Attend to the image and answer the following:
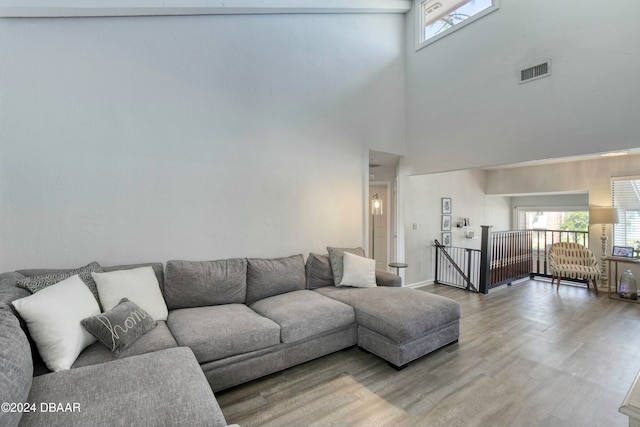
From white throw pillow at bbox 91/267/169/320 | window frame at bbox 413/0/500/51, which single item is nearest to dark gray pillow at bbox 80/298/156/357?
white throw pillow at bbox 91/267/169/320

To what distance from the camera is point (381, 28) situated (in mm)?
4750

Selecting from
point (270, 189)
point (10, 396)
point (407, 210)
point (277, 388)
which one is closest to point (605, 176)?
point (407, 210)

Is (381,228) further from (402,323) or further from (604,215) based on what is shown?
(604,215)

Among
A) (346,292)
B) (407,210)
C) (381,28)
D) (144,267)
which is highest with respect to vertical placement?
(381,28)

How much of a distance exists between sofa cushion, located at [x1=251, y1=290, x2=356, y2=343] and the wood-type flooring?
34 cm

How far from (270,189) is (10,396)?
2.75 metres

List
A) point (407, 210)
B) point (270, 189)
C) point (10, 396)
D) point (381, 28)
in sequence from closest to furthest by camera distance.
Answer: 1. point (10, 396)
2. point (270, 189)
3. point (381, 28)
4. point (407, 210)

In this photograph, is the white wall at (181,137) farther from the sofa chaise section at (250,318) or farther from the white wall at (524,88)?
the white wall at (524,88)

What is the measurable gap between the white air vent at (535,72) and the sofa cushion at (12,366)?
517 cm

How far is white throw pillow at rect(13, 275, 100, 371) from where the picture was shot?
172 cm

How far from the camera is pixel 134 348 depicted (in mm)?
1975

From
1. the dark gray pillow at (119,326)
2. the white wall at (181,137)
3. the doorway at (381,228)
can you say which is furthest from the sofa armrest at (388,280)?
the dark gray pillow at (119,326)

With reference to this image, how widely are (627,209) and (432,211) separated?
10.5 feet

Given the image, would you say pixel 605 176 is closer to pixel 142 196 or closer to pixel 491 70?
pixel 491 70
